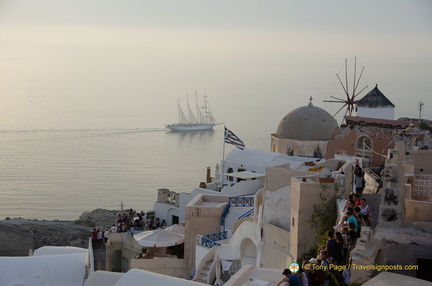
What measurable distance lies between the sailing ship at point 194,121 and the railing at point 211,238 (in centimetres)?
7113

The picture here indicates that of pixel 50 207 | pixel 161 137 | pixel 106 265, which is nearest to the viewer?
pixel 106 265

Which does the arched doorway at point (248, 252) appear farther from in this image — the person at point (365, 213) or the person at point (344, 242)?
the person at point (344, 242)

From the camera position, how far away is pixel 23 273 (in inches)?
645

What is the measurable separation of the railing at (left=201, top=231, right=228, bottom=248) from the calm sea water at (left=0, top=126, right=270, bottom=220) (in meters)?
24.4

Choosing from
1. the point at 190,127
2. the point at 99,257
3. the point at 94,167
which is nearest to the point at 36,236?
the point at 99,257

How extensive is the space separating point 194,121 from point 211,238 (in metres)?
79.9

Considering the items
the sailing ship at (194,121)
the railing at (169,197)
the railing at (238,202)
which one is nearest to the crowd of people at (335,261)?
the railing at (238,202)

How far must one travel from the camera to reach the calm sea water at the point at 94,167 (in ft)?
140

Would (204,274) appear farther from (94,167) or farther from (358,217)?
(94,167)

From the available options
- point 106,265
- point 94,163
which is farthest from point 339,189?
point 94,163

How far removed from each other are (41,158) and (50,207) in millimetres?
20808

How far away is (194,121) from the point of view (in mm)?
94188

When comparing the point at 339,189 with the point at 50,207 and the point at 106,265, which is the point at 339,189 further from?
the point at 50,207

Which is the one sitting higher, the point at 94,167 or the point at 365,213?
the point at 365,213
